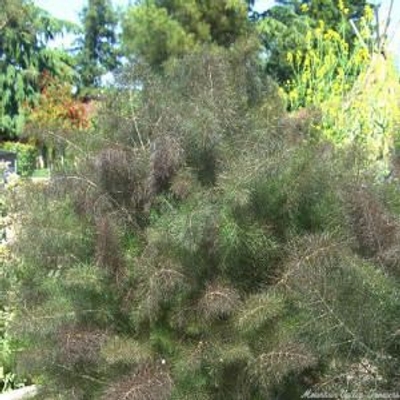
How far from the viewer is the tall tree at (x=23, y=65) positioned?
1367 inches

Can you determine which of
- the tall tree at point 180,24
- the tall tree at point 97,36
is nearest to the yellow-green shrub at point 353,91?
the tall tree at point 180,24

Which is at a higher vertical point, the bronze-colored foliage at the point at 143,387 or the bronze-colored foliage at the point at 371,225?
the bronze-colored foliage at the point at 371,225

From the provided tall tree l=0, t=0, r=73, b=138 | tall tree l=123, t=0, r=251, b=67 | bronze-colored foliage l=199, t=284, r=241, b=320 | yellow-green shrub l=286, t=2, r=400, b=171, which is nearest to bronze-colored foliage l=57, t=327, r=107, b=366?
bronze-colored foliage l=199, t=284, r=241, b=320

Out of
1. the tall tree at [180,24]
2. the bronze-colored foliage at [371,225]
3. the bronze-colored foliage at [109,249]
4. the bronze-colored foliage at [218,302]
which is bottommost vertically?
the bronze-colored foliage at [218,302]

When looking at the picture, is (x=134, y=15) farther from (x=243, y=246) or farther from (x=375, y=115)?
(x=243, y=246)

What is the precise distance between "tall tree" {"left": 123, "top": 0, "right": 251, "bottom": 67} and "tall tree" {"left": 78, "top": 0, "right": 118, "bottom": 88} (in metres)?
30.0

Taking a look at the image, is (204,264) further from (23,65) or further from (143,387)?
(23,65)

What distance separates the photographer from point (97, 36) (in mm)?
47094

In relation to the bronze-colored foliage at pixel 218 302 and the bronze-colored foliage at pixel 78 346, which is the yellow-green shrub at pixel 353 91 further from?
the bronze-colored foliage at pixel 78 346

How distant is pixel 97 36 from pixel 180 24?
33542 millimetres

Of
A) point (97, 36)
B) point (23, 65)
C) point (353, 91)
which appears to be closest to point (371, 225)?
point (353, 91)

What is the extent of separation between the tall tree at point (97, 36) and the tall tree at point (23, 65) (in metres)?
7.44

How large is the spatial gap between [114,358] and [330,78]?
503cm

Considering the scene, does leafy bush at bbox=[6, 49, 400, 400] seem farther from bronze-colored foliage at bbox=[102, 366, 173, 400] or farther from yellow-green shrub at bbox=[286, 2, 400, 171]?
yellow-green shrub at bbox=[286, 2, 400, 171]
